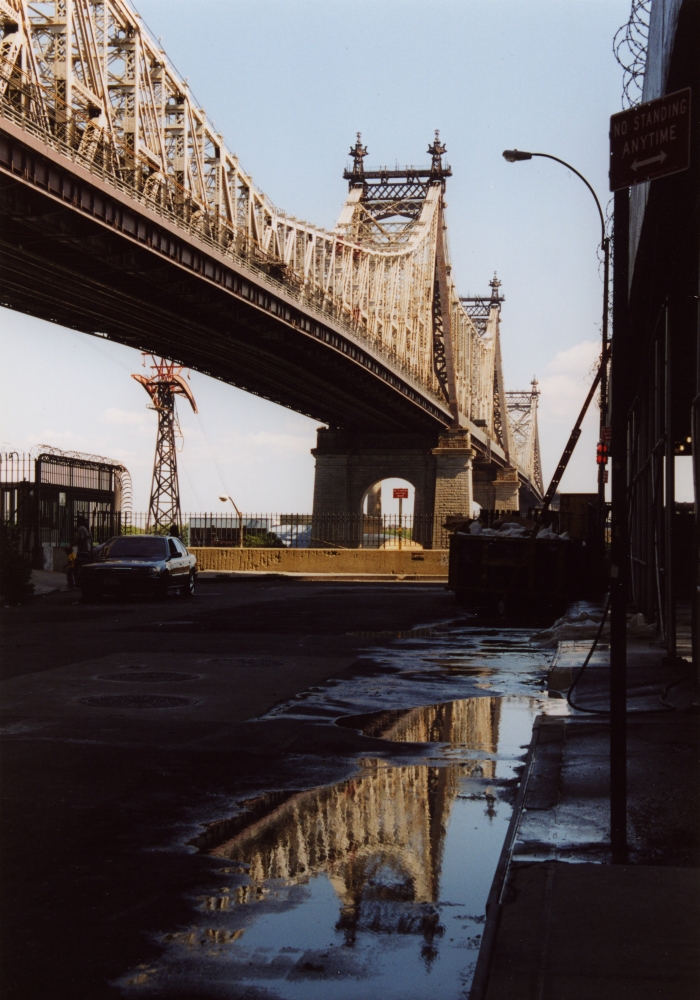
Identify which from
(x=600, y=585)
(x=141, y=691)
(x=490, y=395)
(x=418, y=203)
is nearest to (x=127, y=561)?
(x=600, y=585)

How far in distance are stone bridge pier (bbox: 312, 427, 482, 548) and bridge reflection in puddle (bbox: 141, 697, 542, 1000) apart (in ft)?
211

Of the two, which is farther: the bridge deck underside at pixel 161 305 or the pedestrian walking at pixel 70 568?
the pedestrian walking at pixel 70 568

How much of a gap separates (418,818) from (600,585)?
20266 mm

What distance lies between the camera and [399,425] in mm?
71438

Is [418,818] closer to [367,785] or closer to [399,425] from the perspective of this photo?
[367,785]

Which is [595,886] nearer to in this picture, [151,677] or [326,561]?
[151,677]

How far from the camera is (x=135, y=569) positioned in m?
25.0

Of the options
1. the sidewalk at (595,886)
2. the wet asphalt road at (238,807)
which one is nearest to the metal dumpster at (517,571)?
the wet asphalt road at (238,807)

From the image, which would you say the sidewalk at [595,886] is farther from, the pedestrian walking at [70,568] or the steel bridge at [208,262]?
the pedestrian walking at [70,568]

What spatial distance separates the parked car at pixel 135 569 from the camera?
81.8 ft

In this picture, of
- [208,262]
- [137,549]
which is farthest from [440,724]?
[208,262]

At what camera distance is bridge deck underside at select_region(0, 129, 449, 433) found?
29750 mm

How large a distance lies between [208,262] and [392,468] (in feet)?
125

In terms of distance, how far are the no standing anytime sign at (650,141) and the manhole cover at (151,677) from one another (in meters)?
7.39
